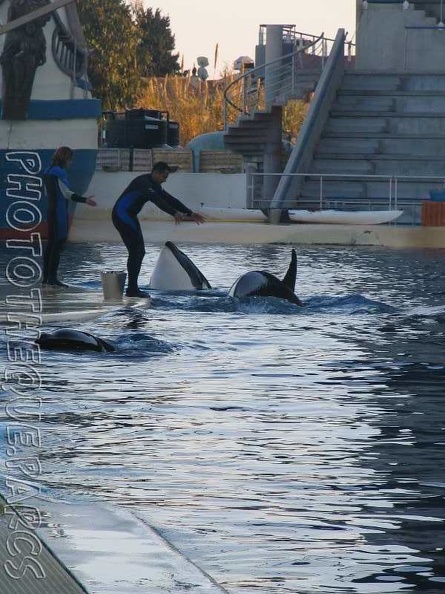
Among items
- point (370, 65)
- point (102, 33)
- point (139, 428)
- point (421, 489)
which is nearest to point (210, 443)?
point (139, 428)

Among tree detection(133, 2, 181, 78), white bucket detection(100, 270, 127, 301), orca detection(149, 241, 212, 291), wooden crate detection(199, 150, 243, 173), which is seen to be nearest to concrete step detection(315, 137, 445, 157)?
wooden crate detection(199, 150, 243, 173)

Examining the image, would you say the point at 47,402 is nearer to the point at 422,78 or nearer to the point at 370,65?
the point at 422,78

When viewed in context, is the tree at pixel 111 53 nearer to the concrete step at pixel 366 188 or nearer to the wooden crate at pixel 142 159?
the wooden crate at pixel 142 159

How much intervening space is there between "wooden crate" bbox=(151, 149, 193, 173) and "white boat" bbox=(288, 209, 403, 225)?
260 inches

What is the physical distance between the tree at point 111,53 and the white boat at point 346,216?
2918 centimetres

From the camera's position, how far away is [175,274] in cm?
1989

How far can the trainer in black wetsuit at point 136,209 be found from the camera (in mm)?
18047

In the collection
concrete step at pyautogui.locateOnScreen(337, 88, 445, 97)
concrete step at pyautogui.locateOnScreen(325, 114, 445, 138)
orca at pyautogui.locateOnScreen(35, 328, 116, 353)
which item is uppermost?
concrete step at pyautogui.locateOnScreen(337, 88, 445, 97)

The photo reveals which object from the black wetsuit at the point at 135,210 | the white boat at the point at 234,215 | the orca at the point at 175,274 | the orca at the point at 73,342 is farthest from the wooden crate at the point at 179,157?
the orca at the point at 73,342

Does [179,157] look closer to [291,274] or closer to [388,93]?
[388,93]

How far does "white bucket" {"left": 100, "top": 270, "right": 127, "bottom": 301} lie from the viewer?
17109 millimetres

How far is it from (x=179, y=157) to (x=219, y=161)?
1311 millimetres

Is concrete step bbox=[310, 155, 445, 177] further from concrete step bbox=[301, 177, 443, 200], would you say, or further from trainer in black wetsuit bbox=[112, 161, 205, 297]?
trainer in black wetsuit bbox=[112, 161, 205, 297]

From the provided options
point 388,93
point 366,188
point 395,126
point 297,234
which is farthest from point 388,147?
point 297,234
